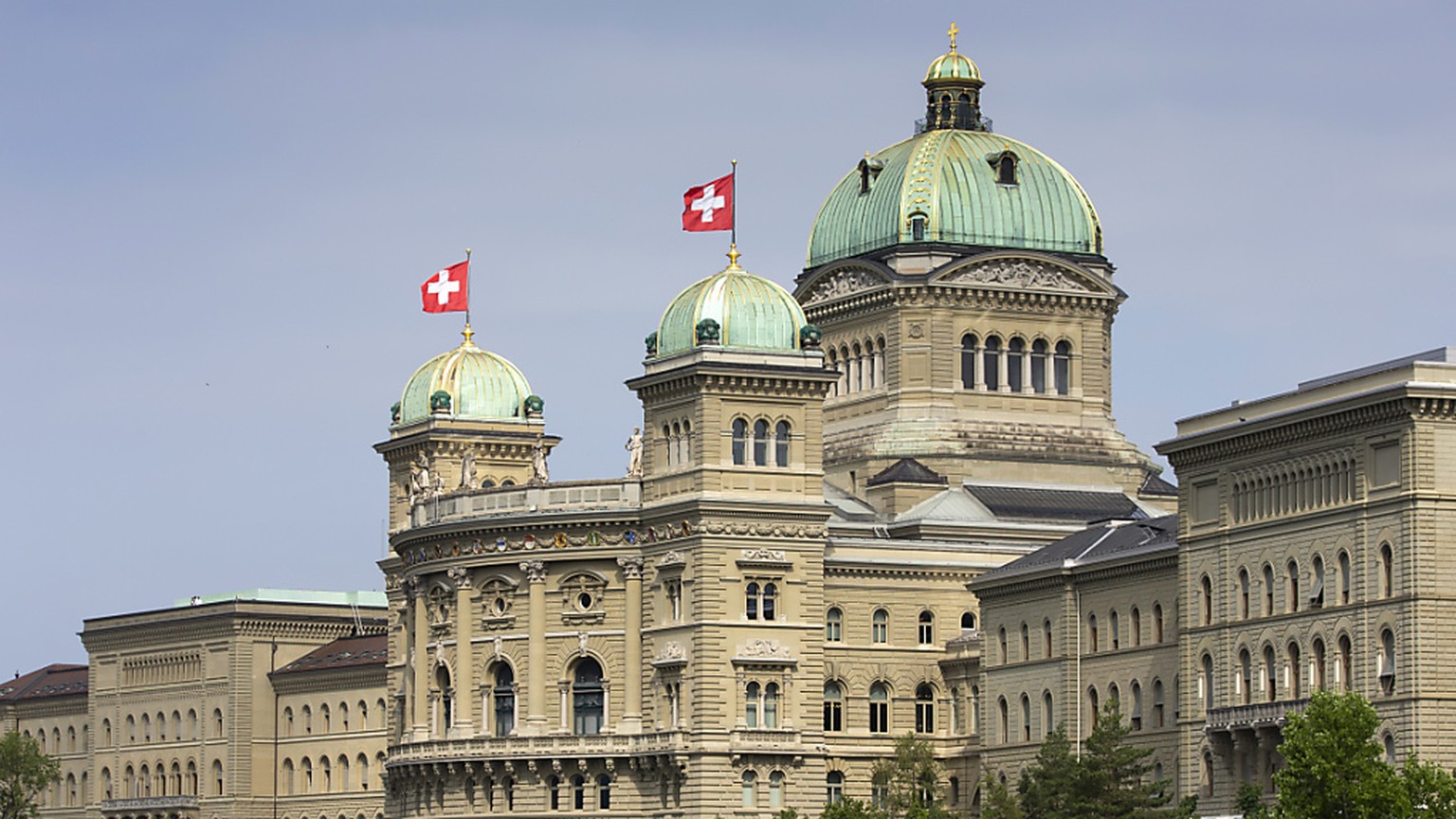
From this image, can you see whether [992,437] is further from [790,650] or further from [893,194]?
[790,650]

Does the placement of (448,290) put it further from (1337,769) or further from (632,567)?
(1337,769)

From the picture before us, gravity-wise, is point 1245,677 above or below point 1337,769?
above

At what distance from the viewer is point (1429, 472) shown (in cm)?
13275

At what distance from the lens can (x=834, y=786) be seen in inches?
6683

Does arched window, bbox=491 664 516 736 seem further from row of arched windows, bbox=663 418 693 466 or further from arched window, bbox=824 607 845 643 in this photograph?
arched window, bbox=824 607 845 643

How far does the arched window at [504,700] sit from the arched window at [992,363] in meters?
31.5

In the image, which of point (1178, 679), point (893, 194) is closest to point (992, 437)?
point (893, 194)

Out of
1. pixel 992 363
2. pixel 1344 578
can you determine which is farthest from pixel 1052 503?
pixel 1344 578

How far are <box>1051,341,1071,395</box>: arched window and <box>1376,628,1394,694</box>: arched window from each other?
188 ft

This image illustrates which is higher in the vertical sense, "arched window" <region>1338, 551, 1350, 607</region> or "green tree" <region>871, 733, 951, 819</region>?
"arched window" <region>1338, 551, 1350, 607</region>

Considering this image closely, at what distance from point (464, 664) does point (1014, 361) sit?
34380mm

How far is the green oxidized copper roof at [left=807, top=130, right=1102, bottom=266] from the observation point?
19025 cm

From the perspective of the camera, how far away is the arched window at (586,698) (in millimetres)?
169500

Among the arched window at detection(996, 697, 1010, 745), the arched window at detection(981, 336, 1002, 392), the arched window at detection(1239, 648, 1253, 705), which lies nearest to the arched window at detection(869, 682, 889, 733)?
Result: the arched window at detection(996, 697, 1010, 745)
